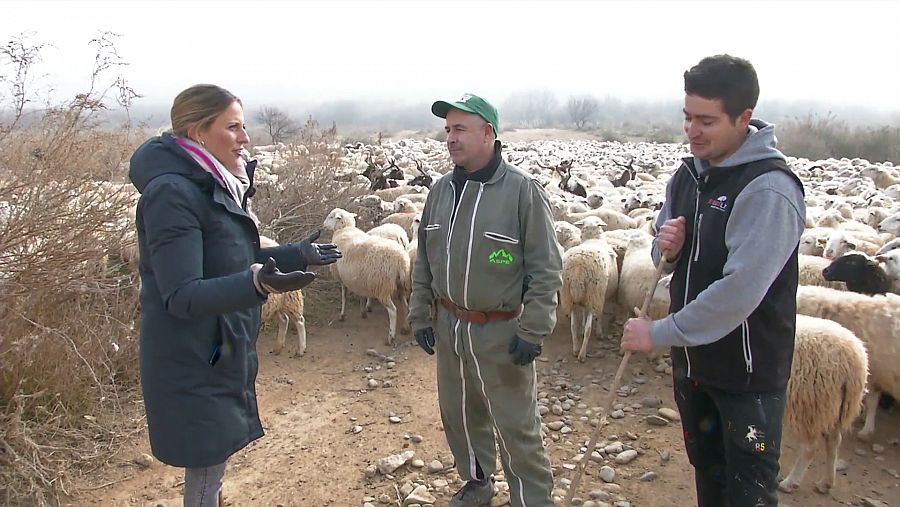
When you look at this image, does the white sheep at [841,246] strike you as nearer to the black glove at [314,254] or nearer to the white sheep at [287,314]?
the white sheep at [287,314]

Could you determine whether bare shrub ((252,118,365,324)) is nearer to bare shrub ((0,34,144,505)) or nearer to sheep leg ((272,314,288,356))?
sheep leg ((272,314,288,356))

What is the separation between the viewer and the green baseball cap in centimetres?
272

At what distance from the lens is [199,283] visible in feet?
5.98

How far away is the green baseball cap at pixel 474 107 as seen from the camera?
2719 millimetres

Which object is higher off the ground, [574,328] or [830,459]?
[830,459]

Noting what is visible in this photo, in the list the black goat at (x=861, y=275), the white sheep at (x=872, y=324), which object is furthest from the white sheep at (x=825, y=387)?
the black goat at (x=861, y=275)

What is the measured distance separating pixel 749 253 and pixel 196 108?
2.03 meters

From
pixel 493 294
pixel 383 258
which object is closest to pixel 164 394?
pixel 493 294

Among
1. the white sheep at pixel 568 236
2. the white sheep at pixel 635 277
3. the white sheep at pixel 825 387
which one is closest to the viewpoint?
the white sheep at pixel 825 387

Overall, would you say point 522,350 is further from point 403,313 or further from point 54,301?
point 403,313

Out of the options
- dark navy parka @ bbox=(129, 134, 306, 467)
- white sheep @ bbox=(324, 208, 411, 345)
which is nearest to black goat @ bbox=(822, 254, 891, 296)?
white sheep @ bbox=(324, 208, 411, 345)

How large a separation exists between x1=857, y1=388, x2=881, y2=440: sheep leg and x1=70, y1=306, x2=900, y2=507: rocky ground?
0.22ft

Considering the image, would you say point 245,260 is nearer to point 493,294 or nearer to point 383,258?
point 493,294

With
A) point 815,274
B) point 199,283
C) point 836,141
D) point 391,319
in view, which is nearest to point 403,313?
point 391,319
